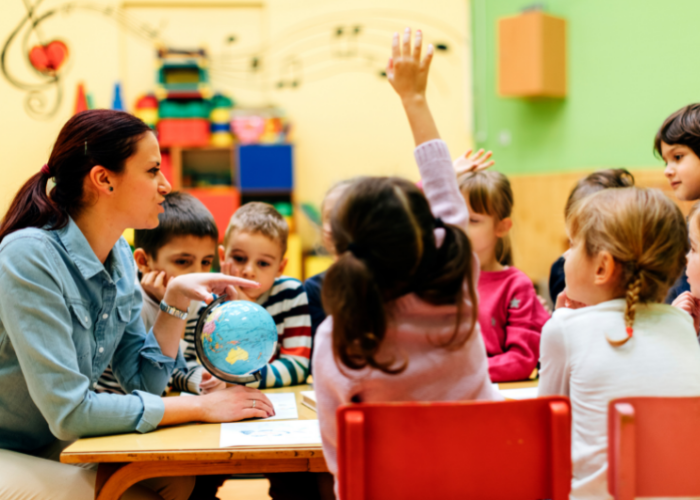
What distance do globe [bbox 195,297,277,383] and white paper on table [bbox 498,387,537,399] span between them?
71 centimetres

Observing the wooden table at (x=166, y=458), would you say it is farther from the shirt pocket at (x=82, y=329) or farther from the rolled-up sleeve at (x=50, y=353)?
the shirt pocket at (x=82, y=329)

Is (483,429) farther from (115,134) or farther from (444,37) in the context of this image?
(444,37)

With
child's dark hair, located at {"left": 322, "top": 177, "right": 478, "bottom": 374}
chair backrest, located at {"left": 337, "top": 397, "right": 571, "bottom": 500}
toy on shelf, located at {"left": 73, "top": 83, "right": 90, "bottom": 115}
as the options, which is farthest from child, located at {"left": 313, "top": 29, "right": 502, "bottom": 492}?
toy on shelf, located at {"left": 73, "top": 83, "right": 90, "bottom": 115}

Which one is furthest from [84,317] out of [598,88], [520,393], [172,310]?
[598,88]

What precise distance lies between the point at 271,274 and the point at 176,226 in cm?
36

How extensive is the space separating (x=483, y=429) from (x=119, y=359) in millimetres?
1216

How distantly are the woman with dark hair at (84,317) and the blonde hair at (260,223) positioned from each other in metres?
0.40

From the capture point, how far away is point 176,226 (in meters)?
2.21

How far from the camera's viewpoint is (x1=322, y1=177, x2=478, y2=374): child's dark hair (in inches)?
48.1

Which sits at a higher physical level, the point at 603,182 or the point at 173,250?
the point at 603,182

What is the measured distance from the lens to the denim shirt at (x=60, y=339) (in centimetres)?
153

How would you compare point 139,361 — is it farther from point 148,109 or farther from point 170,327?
point 148,109

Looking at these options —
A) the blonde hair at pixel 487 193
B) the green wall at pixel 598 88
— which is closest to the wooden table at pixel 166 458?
the blonde hair at pixel 487 193

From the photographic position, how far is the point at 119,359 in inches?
77.2
